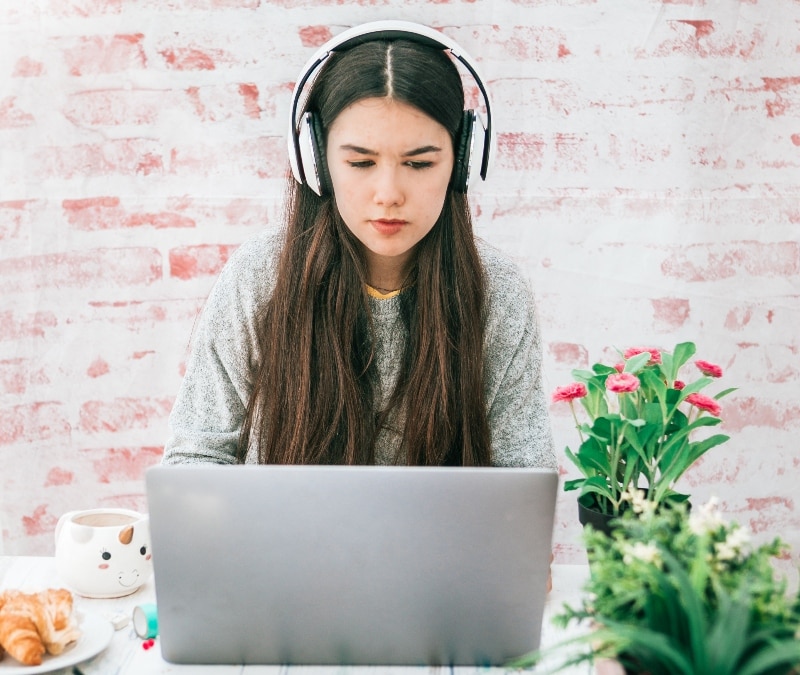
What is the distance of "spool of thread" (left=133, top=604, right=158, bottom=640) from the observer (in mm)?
946

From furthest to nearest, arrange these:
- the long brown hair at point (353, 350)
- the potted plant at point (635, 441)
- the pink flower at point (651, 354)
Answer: the long brown hair at point (353, 350) < the pink flower at point (651, 354) < the potted plant at point (635, 441)

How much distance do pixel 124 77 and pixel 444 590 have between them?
59.1 inches

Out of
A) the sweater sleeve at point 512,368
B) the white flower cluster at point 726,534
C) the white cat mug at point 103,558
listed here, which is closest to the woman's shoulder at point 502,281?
the sweater sleeve at point 512,368

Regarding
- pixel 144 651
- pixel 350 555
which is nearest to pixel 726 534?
pixel 350 555

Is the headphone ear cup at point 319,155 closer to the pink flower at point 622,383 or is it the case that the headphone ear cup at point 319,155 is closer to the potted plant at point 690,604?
the pink flower at point 622,383

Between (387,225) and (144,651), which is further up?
(387,225)

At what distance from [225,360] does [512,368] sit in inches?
18.4

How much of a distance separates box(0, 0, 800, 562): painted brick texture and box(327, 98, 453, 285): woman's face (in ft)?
2.21

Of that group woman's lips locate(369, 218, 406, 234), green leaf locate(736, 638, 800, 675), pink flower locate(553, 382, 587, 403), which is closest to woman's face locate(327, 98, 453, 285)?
woman's lips locate(369, 218, 406, 234)

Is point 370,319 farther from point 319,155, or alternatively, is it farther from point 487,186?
point 487,186

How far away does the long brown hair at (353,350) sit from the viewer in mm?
1411

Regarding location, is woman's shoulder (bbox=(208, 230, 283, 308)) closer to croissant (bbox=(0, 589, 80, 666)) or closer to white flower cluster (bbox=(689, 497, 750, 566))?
croissant (bbox=(0, 589, 80, 666))

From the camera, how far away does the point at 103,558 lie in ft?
3.41

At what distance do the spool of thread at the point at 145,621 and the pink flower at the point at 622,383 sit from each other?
56cm
